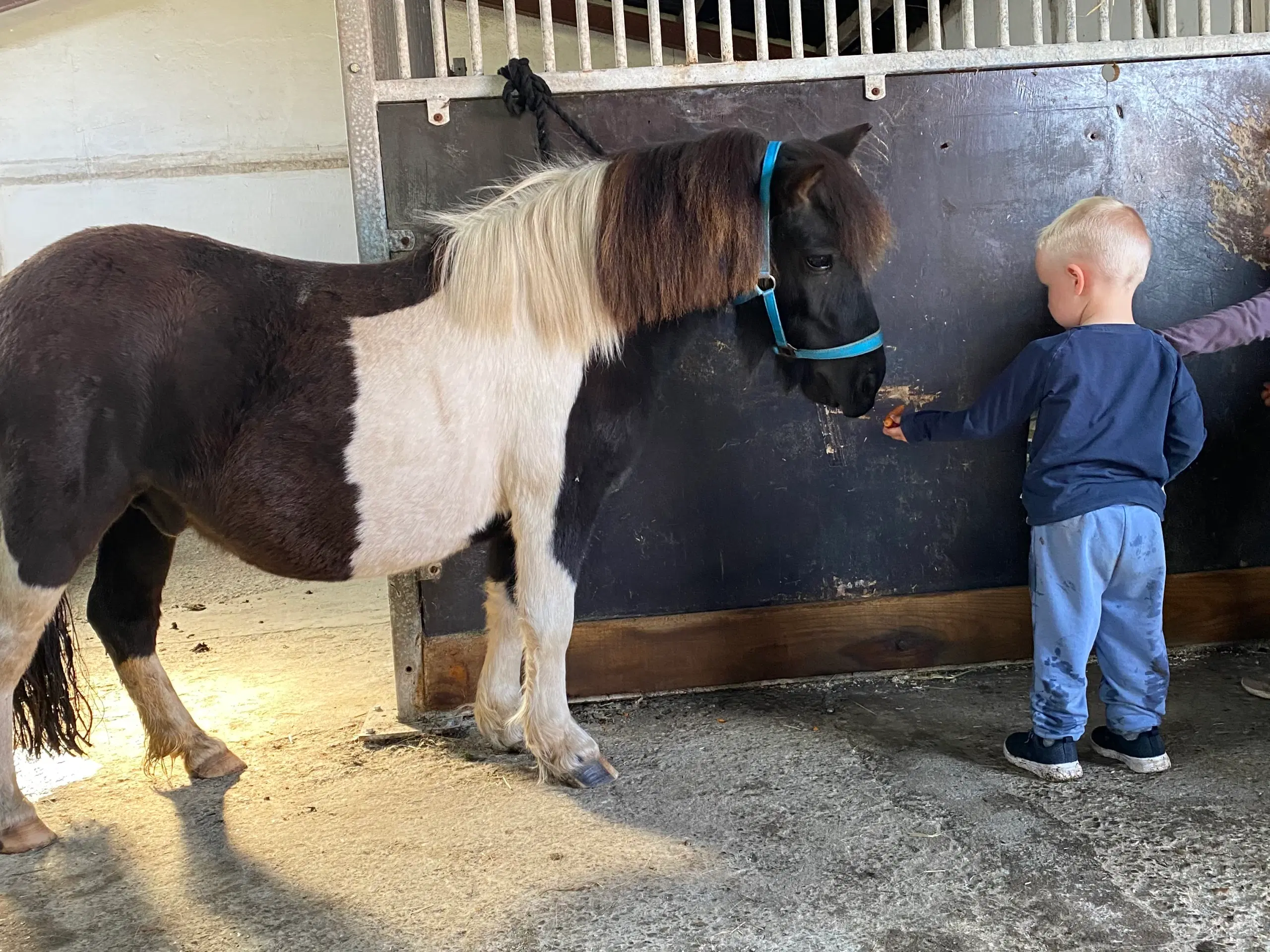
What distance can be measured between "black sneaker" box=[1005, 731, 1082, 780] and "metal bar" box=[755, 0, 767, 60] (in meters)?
1.92

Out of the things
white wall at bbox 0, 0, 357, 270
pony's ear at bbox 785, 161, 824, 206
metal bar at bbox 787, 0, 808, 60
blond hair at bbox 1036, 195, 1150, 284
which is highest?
white wall at bbox 0, 0, 357, 270

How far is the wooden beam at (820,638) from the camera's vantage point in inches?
109

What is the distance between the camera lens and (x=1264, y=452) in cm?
289

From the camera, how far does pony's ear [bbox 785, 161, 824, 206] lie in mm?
1983

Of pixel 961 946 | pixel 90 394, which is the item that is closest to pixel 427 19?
pixel 90 394

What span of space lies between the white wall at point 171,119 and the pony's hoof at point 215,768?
5.05m

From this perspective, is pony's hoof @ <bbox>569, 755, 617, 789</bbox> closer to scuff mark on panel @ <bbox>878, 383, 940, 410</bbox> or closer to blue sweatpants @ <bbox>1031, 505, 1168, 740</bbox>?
blue sweatpants @ <bbox>1031, 505, 1168, 740</bbox>

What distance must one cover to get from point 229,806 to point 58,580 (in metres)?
0.68

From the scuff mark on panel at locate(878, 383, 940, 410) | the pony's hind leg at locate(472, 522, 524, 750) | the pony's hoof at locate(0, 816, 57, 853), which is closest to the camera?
the pony's hoof at locate(0, 816, 57, 853)

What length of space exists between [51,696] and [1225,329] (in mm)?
2988

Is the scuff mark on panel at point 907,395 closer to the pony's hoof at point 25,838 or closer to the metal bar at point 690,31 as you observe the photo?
the metal bar at point 690,31

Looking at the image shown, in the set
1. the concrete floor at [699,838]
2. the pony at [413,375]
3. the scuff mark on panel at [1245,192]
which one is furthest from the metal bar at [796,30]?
the concrete floor at [699,838]

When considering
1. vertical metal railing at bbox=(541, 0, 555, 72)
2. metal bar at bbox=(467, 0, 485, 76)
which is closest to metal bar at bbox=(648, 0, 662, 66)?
vertical metal railing at bbox=(541, 0, 555, 72)

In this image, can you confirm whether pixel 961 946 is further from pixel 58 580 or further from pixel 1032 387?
pixel 58 580
